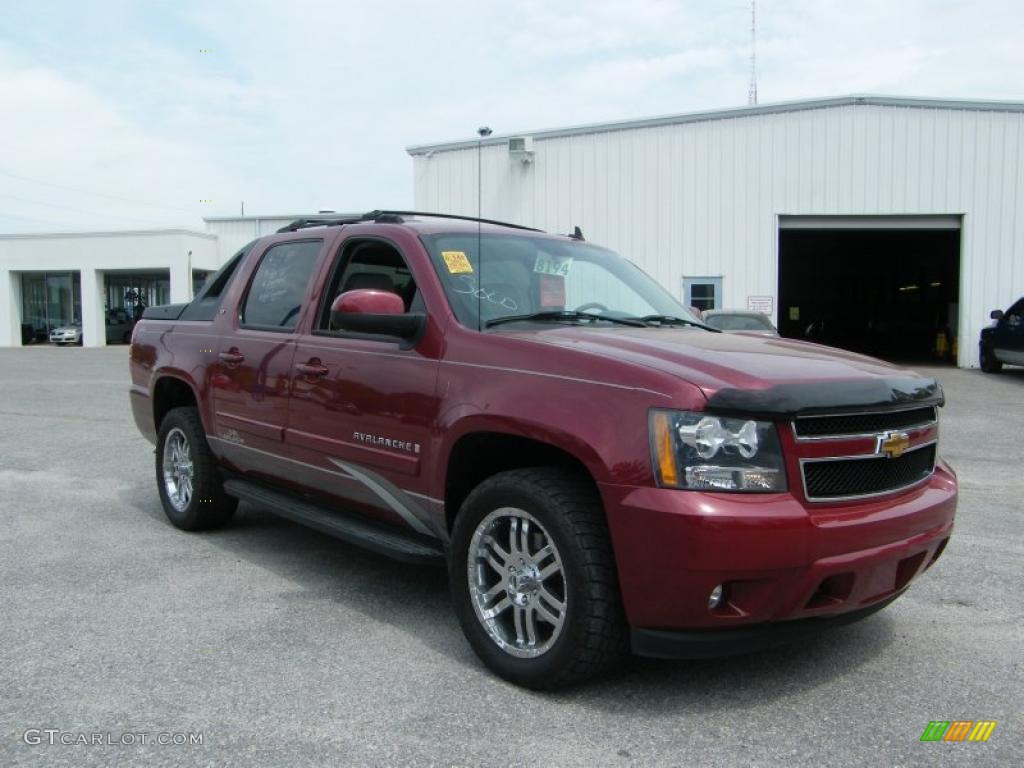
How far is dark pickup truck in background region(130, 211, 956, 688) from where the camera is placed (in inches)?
111

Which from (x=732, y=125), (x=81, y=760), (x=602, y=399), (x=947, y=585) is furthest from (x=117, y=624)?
(x=732, y=125)

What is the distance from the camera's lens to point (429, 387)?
364 centimetres

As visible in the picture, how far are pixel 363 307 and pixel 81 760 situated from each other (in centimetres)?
195

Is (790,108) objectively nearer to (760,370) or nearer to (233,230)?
(760,370)

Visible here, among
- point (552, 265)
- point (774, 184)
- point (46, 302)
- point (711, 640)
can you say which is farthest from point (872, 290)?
point (711, 640)

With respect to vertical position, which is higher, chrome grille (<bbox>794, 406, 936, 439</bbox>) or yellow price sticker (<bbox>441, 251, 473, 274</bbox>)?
yellow price sticker (<bbox>441, 251, 473, 274</bbox>)

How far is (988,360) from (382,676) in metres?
18.3

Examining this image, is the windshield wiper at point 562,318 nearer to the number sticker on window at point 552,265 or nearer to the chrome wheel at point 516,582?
the number sticker on window at point 552,265

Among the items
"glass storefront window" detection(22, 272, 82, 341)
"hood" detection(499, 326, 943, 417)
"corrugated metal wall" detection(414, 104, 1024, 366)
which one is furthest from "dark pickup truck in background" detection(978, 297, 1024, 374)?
"glass storefront window" detection(22, 272, 82, 341)

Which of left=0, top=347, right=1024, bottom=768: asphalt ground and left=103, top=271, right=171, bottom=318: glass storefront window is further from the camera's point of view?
left=103, top=271, right=171, bottom=318: glass storefront window

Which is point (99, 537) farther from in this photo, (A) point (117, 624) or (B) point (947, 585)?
(B) point (947, 585)

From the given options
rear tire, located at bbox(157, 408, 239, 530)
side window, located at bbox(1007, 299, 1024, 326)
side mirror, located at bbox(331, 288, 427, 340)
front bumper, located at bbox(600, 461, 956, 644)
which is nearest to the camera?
front bumper, located at bbox(600, 461, 956, 644)

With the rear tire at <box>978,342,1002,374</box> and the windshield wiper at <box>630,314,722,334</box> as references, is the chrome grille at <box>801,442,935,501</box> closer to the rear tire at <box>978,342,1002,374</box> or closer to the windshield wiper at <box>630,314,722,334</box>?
the windshield wiper at <box>630,314,722,334</box>

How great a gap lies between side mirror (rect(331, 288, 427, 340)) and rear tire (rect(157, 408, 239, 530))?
2.12 metres
